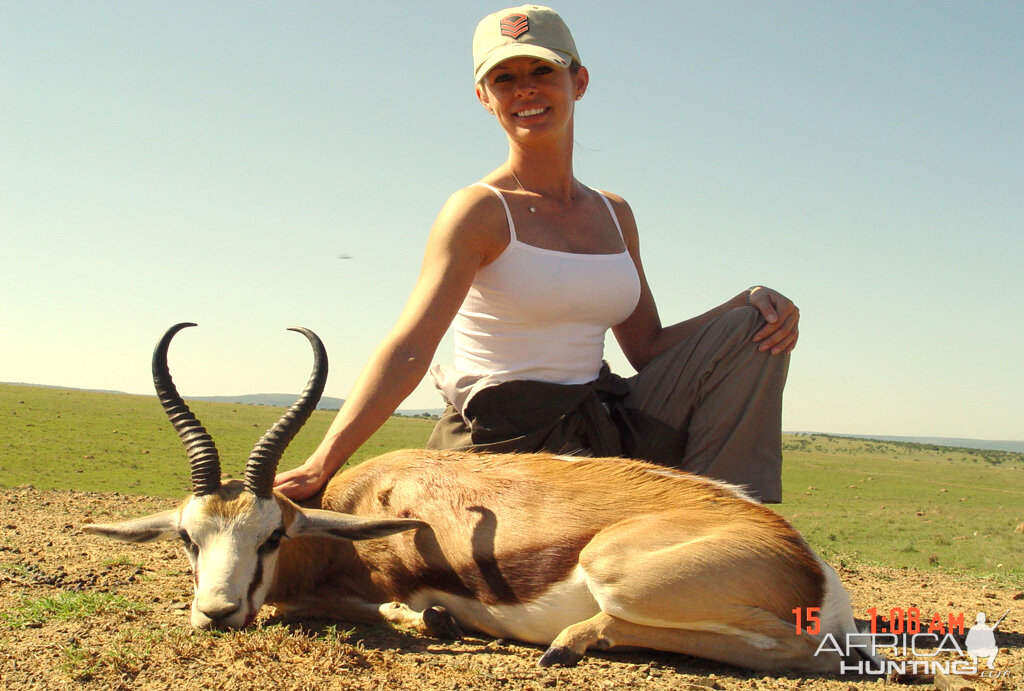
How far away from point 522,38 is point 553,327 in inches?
67.4

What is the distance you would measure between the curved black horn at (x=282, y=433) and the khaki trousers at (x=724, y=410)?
1961 mm

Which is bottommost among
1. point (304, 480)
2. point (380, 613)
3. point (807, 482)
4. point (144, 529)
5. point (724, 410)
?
point (807, 482)

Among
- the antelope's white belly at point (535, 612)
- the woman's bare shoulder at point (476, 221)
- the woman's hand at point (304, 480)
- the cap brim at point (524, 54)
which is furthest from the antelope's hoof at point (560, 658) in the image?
the cap brim at point (524, 54)

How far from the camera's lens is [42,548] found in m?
6.42

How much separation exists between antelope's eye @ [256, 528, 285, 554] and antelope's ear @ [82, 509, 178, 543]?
1.72 feet

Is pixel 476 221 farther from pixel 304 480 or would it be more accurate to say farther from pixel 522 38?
pixel 304 480

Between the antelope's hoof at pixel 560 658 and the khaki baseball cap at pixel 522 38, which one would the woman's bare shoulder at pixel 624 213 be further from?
the antelope's hoof at pixel 560 658

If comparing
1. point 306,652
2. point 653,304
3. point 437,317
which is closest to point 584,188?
point 653,304

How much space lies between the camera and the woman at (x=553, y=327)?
522 cm

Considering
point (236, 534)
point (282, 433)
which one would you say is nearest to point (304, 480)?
point (282, 433)

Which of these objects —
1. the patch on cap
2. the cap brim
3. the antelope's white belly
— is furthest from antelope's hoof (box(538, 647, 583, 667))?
the patch on cap

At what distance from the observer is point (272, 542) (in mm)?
4582

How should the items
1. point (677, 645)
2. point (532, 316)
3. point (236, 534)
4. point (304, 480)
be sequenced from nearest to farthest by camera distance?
point (677, 645) → point (236, 534) → point (304, 480) → point (532, 316)

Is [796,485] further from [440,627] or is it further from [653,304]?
[440,627]
